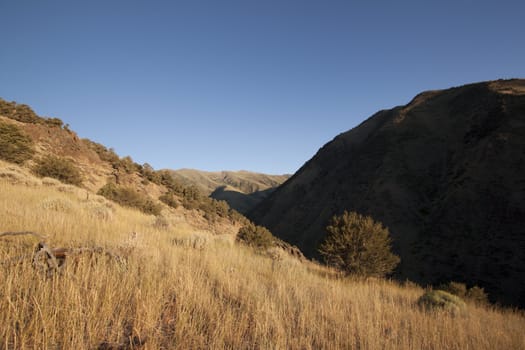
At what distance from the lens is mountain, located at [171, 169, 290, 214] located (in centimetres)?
10662

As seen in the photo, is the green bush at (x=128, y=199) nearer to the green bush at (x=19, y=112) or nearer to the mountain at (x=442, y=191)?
the mountain at (x=442, y=191)

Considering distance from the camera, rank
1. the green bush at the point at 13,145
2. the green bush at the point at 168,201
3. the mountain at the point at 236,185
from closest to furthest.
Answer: the green bush at the point at 13,145, the green bush at the point at 168,201, the mountain at the point at 236,185

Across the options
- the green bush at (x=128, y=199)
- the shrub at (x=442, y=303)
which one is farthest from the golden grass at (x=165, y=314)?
the green bush at (x=128, y=199)

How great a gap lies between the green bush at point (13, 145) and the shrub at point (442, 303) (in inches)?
712

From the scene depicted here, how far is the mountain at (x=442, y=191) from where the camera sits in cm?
2661

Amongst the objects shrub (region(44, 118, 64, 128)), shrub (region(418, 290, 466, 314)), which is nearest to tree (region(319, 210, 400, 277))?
shrub (region(418, 290, 466, 314))

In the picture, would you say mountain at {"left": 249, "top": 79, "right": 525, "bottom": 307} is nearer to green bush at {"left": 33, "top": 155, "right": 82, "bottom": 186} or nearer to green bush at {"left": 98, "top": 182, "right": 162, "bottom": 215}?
A: green bush at {"left": 98, "top": 182, "right": 162, "bottom": 215}

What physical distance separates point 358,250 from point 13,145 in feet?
58.5

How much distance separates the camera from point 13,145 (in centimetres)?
1266

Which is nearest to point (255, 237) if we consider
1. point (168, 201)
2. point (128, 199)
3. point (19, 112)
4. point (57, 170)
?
point (128, 199)

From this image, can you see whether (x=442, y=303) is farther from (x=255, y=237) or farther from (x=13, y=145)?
(x=13, y=145)

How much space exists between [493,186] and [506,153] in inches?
218

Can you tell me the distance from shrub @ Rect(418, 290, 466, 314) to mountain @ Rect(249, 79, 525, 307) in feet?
22.1

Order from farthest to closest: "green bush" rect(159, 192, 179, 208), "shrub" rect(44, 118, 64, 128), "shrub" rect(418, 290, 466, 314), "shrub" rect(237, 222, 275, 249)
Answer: "shrub" rect(44, 118, 64, 128) < "green bush" rect(159, 192, 179, 208) < "shrub" rect(237, 222, 275, 249) < "shrub" rect(418, 290, 466, 314)
